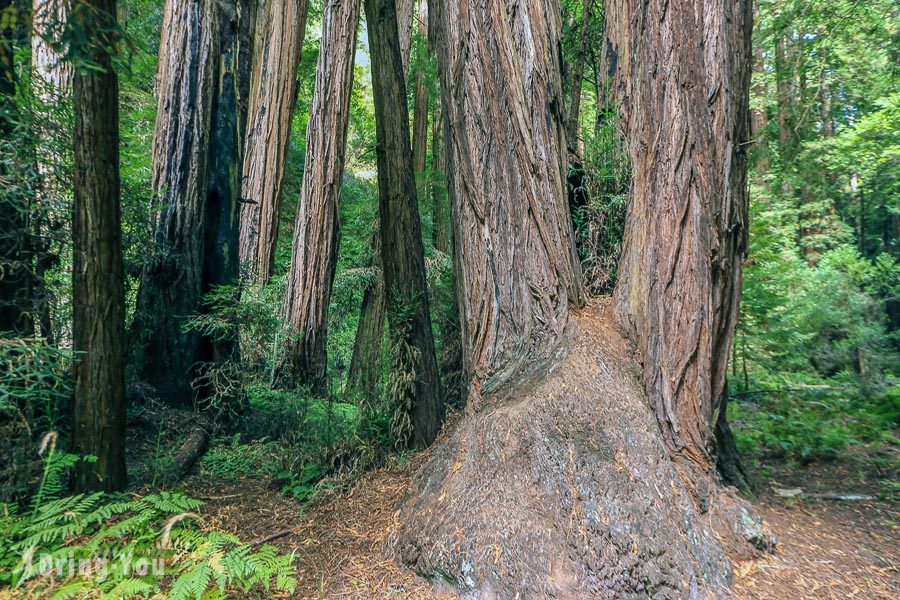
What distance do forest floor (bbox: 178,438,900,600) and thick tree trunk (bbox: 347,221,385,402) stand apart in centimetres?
112

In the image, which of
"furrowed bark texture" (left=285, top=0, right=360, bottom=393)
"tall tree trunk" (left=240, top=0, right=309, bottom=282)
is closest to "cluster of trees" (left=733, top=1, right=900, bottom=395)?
"furrowed bark texture" (left=285, top=0, right=360, bottom=393)

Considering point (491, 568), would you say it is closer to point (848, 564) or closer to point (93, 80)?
point (848, 564)

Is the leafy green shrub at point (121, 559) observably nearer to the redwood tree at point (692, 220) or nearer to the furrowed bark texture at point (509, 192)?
the furrowed bark texture at point (509, 192)

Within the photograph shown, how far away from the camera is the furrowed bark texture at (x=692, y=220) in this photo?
3.60m

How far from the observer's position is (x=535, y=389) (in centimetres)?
351

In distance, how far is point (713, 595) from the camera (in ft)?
9.24

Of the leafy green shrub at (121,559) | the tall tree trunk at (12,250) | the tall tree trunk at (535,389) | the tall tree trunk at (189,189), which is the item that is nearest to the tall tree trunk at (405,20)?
the tall tree trunk at (189,189)

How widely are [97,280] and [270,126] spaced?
7.01 metres

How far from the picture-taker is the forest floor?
3.06m

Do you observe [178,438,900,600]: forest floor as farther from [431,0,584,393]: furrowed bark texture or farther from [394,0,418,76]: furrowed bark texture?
[394,0,418,76]: furrowed bark texture

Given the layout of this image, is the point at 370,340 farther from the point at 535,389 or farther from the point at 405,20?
the point at 405,20

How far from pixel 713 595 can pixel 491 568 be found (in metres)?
1.15

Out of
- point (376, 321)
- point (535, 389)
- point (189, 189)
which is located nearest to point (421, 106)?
A: point (376, 321)

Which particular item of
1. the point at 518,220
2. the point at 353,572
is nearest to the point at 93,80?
the point at 518,220
